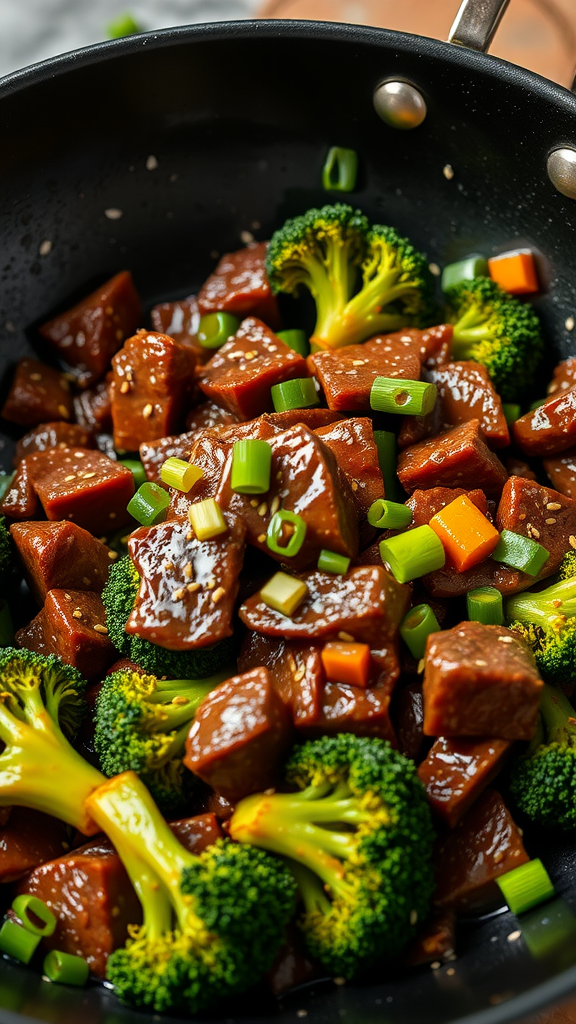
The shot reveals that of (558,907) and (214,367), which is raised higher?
(214,367)

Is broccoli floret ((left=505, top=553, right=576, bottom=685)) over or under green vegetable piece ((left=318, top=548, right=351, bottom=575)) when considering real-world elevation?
under

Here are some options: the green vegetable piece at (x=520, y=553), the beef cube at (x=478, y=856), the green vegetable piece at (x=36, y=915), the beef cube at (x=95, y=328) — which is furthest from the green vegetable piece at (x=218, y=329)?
the green vegetable piece at (x=36, y=915)

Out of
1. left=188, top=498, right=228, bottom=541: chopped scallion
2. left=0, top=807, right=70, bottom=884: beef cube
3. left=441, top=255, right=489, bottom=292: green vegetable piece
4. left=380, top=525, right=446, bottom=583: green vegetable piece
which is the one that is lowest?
left=0, top=807, right=70, bottom=884: beef cube

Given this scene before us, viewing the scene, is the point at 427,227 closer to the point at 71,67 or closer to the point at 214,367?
the point at 214,367

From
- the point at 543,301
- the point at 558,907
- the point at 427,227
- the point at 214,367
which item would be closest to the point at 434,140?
the point at 427,227

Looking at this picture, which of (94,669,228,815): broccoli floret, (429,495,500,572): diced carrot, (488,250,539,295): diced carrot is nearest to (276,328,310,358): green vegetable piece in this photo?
(488,250,539,295): diced carrot

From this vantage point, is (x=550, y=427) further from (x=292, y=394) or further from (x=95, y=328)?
(x=95, y=328)

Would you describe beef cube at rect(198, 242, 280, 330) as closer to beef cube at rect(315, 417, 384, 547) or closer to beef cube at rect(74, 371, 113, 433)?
beef cube at rect(74, 371, 113, 433)
